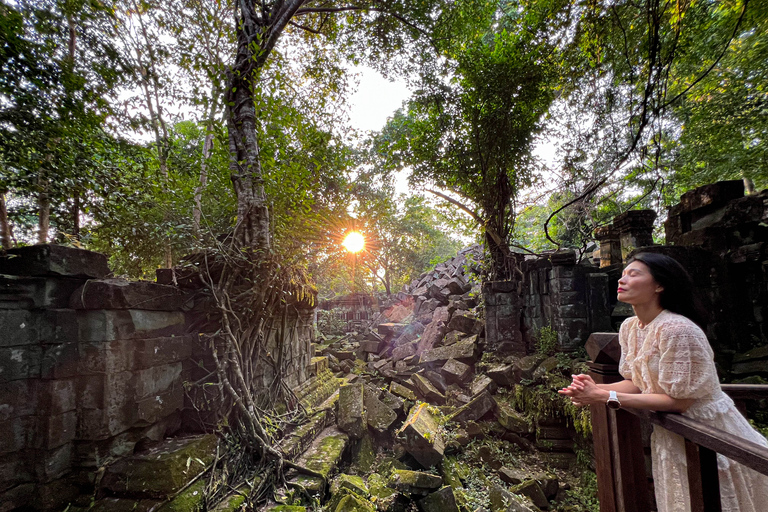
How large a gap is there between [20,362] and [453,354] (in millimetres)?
6708

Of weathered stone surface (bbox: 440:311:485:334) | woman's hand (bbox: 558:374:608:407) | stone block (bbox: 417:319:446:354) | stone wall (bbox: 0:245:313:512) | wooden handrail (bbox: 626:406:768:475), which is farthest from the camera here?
stone block (bbox: 417:319:446:354)

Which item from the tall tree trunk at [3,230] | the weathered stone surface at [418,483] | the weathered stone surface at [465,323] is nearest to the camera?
the tall tree trunk at [3,230]

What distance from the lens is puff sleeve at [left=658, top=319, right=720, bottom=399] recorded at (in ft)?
4.39

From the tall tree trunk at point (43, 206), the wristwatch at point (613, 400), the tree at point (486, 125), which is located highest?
the tree at point (486, 125)

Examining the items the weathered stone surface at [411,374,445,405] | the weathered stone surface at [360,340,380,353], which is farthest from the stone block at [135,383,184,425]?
the weathered stone surface at [360,340,380,353]

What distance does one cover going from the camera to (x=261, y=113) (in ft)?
11.4

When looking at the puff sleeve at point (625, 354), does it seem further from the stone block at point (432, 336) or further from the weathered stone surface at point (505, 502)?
the stone block at point (432, 336)

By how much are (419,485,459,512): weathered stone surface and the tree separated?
5257 mm

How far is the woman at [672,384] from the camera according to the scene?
136cm

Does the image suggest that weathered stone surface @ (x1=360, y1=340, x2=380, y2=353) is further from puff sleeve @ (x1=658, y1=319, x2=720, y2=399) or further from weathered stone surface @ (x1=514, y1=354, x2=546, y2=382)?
puff sleeve @ (x1=658, y1=319, x2=720, y2=399)

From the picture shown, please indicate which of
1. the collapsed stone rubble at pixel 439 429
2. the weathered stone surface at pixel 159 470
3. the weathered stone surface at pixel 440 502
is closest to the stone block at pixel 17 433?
the weathered stone surface at pixel 159 470

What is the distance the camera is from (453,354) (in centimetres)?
702

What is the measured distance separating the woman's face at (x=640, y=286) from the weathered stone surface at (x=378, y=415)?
3.86 metres

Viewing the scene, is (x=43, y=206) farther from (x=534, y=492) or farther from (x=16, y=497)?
(x=534, y=492)
